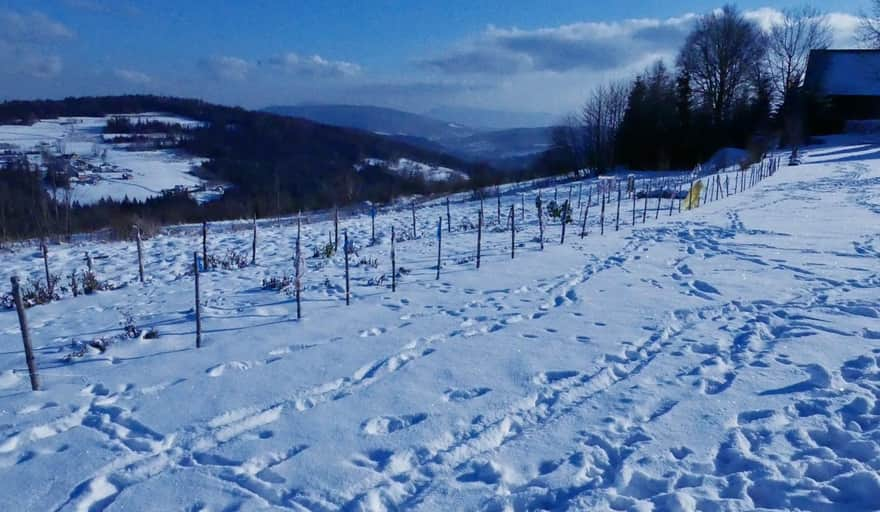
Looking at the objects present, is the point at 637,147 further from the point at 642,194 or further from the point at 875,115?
the point at 642,194

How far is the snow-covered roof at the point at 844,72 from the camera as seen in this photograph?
48.2 meters

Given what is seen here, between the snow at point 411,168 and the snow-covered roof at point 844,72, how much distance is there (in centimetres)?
3854

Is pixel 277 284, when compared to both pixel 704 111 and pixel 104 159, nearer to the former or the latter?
pixel 704 111

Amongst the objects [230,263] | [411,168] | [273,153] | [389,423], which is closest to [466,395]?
[389,423]

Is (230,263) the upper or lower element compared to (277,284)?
lower

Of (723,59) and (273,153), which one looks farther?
(273,153)

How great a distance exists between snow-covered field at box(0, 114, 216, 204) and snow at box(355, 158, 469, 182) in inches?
946

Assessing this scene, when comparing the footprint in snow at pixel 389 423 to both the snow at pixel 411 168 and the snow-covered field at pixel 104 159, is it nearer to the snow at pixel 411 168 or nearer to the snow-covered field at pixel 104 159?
the snow-covered field at pixel 104 159

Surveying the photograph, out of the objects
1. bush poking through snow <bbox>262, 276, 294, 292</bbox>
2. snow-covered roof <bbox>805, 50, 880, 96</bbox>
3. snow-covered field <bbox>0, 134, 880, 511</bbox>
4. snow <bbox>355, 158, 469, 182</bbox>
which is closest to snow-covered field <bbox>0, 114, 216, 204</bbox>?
snow <bbox>355, 158, 469, 182</bbox>

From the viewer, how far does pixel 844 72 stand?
164 ft

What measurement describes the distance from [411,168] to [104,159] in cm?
4024

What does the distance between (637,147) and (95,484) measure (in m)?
47.6

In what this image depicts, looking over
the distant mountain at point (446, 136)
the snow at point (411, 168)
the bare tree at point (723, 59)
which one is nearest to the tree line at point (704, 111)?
the bare tree at point (723, 59)

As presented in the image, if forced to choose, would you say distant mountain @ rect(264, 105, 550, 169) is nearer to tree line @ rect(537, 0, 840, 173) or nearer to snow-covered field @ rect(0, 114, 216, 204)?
snow-covered field @ rect(0, 114, 216, 204)
